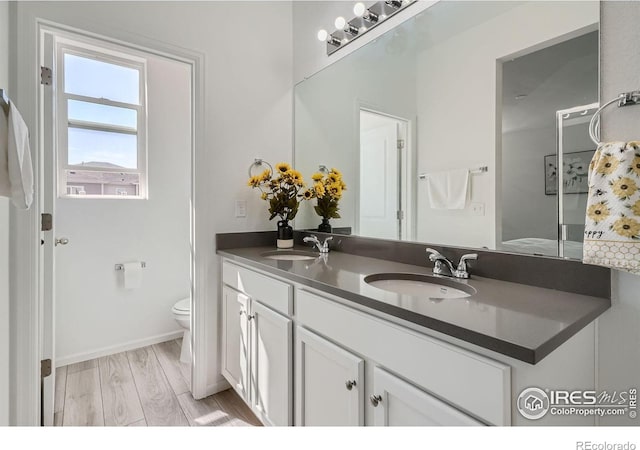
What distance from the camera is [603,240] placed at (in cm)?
84

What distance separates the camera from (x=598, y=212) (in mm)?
861

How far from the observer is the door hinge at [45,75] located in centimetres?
149

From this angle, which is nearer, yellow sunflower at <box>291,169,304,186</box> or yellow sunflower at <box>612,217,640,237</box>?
yellow sunflower at <box>612,217,640,237</box>

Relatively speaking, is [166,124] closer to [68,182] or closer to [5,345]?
[68,182]

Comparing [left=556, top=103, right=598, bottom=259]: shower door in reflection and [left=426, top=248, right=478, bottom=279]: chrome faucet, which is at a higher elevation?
[left=556, top=103, right=598, bottom=259]: shower door in reflection

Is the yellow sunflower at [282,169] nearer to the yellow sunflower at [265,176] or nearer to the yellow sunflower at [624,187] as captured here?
the yellow sunflower at [265,176]

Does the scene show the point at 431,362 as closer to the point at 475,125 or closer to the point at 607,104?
the point at 607,104

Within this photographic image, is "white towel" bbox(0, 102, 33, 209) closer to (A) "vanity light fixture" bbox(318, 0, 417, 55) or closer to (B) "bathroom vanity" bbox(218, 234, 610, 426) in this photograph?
(B) "bathroom vanity" bbox(218, 234, 610, 426)

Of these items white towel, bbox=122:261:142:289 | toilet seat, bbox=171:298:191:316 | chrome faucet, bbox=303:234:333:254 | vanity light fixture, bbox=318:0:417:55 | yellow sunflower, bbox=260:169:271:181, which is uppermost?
vanity light fixture, bbox=318:0:417:55

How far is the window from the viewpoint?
2.29m

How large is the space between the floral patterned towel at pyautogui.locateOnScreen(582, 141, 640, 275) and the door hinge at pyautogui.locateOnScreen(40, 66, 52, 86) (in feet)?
7.32

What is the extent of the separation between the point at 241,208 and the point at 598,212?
1.74 meters

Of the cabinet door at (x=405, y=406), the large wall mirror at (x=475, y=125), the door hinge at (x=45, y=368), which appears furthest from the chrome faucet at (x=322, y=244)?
the door hinge at (x=45, y=368)

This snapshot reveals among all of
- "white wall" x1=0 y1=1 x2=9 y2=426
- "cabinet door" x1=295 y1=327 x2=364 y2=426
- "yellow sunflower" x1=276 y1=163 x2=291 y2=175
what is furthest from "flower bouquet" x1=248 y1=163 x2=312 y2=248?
"white wall" x1=0 y1=1 x2=9 y2=426
